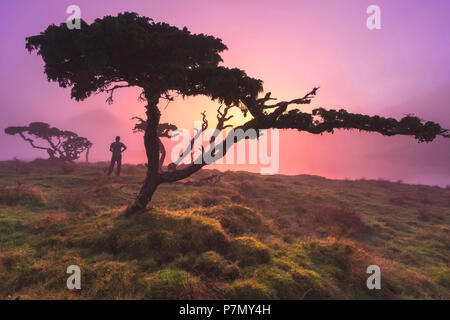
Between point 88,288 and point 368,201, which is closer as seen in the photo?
point 88,288

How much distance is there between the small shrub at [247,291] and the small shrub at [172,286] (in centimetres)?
87

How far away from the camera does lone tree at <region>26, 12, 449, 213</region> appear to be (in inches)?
299

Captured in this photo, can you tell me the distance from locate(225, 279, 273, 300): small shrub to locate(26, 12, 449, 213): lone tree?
225 inches

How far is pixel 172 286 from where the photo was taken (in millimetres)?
5871

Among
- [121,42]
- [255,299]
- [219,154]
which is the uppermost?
[121,42]

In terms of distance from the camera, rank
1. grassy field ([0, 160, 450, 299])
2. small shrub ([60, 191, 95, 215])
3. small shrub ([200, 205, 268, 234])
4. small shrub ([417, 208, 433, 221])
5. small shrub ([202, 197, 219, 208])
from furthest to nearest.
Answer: small shrub ([417, 208, 433, 221]) < small shrub ([202, 197, 219, 208]) < small shrub ([60, 191, 95, 215]) < small shrub ([200, 205, 268, 234]) < grassy field ([0, 160, 450, 299])

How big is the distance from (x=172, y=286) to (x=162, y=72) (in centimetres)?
634

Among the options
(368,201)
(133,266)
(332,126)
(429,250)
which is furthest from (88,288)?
(368,201)

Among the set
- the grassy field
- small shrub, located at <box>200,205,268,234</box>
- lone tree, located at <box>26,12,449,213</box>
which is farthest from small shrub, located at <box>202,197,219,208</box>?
lone tree, located at <box>26,12,449,213</box>

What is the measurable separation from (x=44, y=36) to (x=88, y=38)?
207cm

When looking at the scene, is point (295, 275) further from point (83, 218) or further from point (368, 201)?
point (368, 201)

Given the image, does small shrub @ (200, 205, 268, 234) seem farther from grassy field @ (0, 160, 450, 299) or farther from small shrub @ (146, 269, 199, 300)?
small shrub @ (146, 269, 199, 300)

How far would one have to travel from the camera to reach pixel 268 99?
9.51 m

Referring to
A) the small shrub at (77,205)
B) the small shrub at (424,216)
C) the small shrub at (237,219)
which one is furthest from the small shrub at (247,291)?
the small shrub at (424,216)
